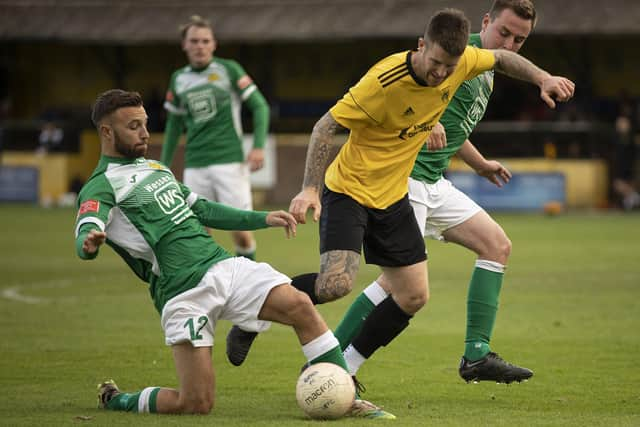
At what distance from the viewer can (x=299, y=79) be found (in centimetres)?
3638

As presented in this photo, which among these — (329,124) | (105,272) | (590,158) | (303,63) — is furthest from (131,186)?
(303,63)

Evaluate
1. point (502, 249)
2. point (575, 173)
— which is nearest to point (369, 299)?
point (502, 249)

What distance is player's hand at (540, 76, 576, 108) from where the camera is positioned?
657cm

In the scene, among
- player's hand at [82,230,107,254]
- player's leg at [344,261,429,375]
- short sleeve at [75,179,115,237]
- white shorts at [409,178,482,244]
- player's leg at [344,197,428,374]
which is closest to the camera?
player's hand at [82,230,107,254]

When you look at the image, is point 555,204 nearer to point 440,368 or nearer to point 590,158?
point 590,158

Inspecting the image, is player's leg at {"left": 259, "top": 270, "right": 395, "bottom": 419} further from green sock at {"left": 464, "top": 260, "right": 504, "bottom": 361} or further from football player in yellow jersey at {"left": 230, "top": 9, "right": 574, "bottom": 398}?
green sock at {"left": 464, "top": 260, "right": 504, "bottom": 361}

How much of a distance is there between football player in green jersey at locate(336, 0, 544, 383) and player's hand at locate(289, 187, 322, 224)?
123 cm

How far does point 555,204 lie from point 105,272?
12969 millimetres

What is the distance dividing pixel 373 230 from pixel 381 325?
0.67 m


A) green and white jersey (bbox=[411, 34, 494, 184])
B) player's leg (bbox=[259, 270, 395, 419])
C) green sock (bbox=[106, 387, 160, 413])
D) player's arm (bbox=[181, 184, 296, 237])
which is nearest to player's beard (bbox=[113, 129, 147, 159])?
player's arm (bbox=[181, 184, 296, 237])

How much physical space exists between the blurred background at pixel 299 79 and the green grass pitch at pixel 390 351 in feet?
35.6

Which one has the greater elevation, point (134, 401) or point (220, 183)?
point (220, 183)

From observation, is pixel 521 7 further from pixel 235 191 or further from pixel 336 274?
pixel 235 191

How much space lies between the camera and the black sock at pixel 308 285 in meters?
6.92
